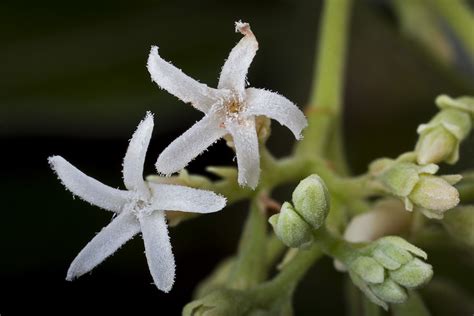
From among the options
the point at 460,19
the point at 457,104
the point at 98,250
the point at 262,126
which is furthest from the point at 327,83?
the point at 98,250

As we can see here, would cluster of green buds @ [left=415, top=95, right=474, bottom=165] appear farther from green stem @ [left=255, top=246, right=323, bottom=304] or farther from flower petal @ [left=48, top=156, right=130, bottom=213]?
flower petal @ [left=48, top=156, right=130, bottom=213]

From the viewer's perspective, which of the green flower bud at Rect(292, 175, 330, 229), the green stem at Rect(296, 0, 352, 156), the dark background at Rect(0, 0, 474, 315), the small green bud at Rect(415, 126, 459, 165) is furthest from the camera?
the dark background at Rect(0, 0, 474, 315)

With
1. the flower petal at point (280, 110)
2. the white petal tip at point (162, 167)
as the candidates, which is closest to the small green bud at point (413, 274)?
the flower petal at point (280, 110)

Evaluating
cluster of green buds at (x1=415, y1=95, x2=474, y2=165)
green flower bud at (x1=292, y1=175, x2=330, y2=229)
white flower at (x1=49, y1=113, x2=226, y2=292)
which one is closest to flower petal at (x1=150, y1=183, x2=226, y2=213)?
white flower at (x1=49, y1=113, x2=226, y2=292)

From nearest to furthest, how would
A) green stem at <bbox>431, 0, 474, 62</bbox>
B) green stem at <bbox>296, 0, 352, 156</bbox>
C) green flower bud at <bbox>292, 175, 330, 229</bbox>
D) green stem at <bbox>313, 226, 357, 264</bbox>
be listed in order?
green flower bud at <bbox>292, 175, 330, 229</bbox> < green stem at <bbox>313, 226, 357, 264</bbox> < green stem at <bbox>296, 0, 352, 156</bbox> < green stem at <bbox>431, 0, 474, 62</bbox>

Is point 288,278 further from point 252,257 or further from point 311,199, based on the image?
point 311,199

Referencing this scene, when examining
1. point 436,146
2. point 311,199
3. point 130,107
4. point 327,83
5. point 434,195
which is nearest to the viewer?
point 311,199

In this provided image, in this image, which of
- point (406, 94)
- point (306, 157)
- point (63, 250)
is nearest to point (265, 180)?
point (306, 157)
